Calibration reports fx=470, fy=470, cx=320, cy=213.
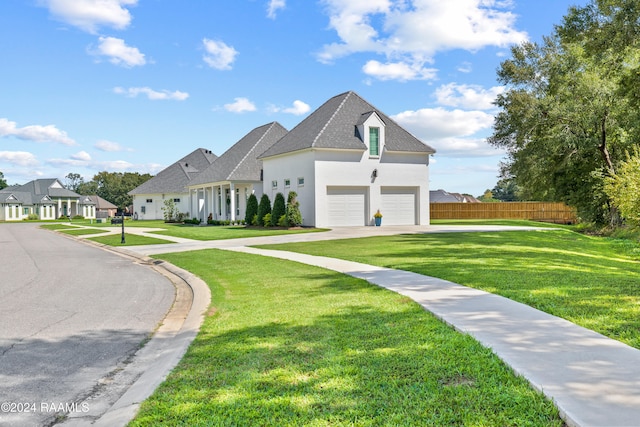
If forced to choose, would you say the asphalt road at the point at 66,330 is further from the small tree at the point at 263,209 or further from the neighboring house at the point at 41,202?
the neighboring house at the point at 41,202

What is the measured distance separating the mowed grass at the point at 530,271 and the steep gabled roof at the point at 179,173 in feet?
119

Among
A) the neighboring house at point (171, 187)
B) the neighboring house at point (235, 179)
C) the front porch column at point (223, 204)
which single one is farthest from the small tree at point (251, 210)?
the neighboring house at point (171, 187)

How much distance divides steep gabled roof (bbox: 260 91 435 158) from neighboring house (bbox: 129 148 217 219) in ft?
65.2

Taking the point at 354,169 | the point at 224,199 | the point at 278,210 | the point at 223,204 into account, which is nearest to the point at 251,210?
the point at 278,210

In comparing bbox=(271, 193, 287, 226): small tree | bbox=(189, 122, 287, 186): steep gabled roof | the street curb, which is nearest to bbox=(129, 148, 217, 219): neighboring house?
bbox=(189, 122, 287, 186): steep gabled roof

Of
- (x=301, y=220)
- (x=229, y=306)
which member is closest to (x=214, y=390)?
(x=229, y=306)

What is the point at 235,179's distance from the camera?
35250mm

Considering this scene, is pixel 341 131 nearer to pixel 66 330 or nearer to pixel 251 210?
pixel 251 210

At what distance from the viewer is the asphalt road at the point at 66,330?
4445 millimetres

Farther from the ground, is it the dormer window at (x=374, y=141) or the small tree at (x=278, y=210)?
the dormer window at (x=374, y=141)

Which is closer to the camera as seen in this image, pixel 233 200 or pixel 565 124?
pixel 565 124

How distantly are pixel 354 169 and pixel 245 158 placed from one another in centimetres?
1138

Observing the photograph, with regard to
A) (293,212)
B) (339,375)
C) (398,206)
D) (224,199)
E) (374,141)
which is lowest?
(339,375)

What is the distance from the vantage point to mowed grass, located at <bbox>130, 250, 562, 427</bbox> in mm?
3562
